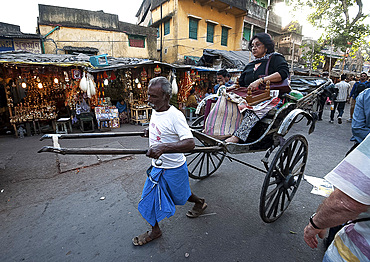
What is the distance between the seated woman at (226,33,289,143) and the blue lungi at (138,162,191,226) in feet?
2.97

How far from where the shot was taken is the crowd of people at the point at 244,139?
794 millimetres

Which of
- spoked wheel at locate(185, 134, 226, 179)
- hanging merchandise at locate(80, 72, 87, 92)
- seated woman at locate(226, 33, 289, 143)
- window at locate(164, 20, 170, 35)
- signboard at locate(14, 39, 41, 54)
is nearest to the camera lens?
seated woman at locate(226, 33, 289, 143)

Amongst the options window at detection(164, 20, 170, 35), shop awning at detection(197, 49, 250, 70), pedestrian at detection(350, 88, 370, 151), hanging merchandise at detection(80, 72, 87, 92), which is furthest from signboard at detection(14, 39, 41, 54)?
pedestrian at detection(350, 88, 370, 151)

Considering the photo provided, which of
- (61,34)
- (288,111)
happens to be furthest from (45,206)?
(61,34)

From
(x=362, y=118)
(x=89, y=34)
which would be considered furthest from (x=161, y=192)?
(x=89, y=34)

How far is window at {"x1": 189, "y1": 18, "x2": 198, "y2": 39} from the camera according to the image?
49.2 ft

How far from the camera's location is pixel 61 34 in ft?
36.7

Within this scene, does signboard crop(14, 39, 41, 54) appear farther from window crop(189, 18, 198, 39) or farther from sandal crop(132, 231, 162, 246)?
sandal crop(132, 231, 162, 246)

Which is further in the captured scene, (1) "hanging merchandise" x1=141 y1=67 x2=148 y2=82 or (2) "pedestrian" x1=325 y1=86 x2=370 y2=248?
(1) "hanging merchandise" x1=141 y1=67 x2=148 y2=82

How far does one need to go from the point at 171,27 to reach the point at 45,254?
52.4 feet

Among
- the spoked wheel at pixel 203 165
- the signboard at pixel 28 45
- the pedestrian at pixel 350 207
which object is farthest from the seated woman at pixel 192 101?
the pedestrian at pixel 350 207

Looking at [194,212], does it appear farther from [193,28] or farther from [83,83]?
[193,28]

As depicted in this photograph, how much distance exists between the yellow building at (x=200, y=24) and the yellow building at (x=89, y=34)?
1849 millimetres

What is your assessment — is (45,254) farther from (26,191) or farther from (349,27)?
(349,27)
